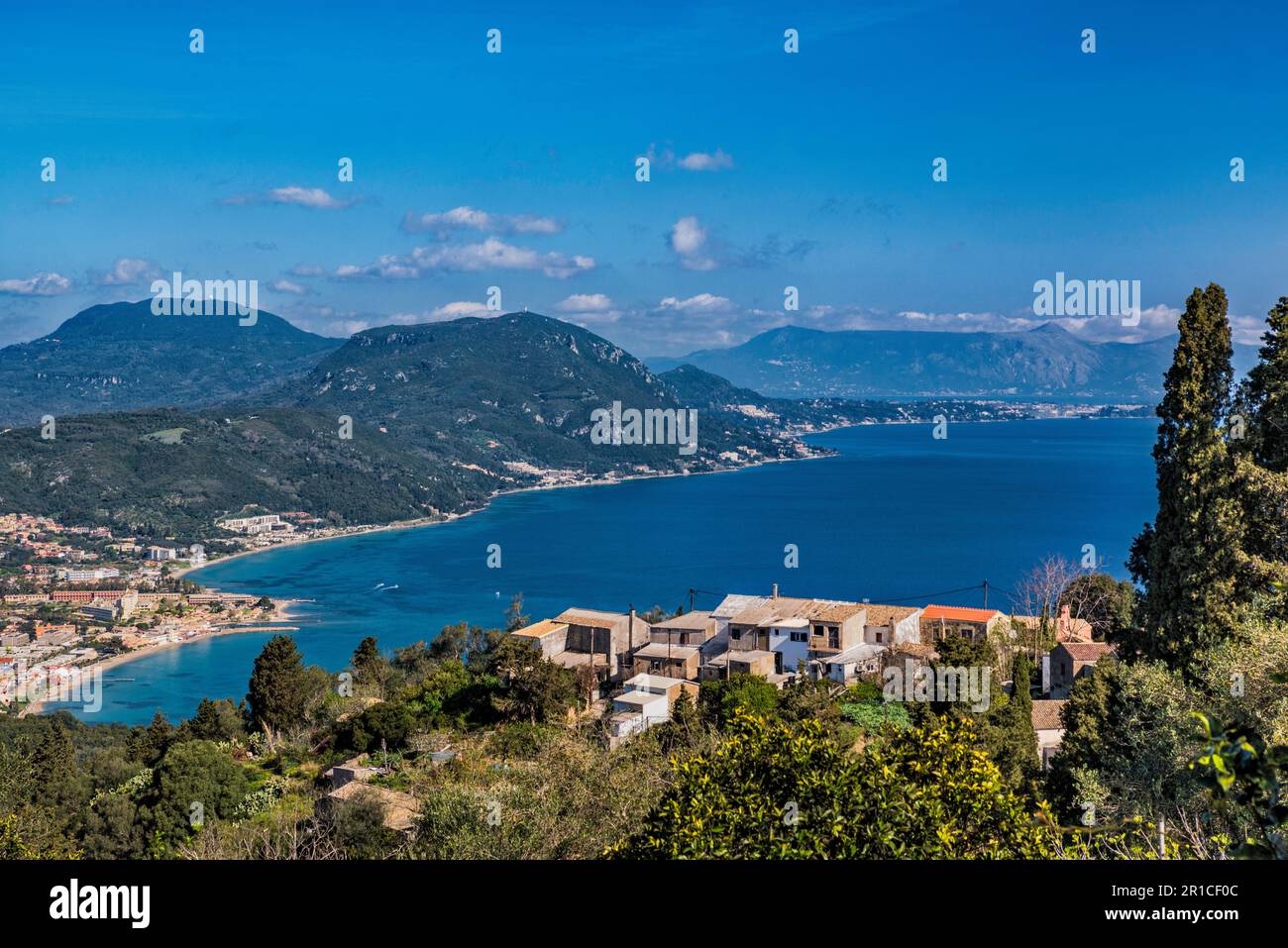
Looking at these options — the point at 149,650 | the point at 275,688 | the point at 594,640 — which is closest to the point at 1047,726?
the point at 594,640

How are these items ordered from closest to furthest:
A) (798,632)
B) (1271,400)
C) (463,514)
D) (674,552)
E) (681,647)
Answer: (1271,400)
(798,632)
(681,647)
(674,552)
(463,514)

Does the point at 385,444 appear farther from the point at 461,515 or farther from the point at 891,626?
the point at 891,626

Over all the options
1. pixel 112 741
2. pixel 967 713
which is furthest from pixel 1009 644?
pixel 112 741

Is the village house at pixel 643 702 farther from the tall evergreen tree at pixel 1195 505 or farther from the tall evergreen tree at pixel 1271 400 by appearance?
the tall evergreen tree at pixel 1271 400

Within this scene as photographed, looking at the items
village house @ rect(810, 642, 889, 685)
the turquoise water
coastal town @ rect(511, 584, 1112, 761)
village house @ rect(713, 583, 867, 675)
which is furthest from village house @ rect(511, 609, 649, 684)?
the turquoise water

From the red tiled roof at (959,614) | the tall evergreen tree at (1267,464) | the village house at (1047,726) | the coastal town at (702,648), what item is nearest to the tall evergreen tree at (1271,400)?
the tall evergreen tree at (1267,464)
